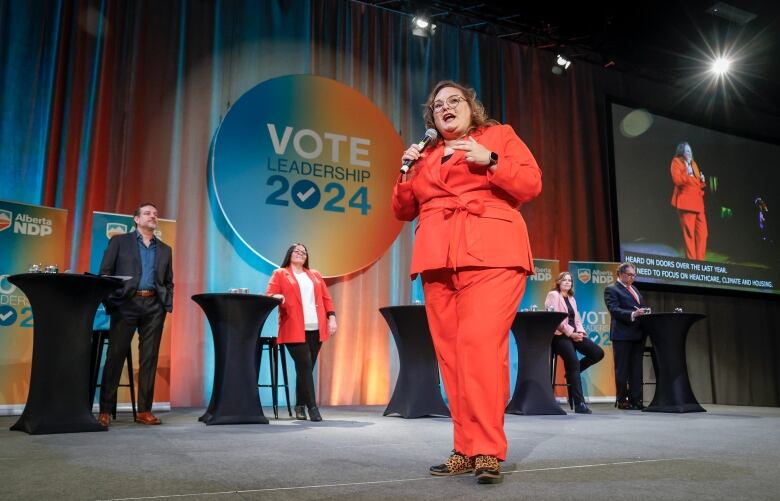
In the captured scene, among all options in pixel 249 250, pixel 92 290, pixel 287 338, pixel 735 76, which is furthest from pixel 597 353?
pixel 735 76

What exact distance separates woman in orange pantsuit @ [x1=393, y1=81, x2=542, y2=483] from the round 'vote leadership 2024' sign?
480 centimetres

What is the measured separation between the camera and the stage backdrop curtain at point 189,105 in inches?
251

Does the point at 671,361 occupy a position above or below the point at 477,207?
below

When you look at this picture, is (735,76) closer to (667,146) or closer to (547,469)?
(667,146)

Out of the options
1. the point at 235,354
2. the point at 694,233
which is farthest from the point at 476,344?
the point at 694,233

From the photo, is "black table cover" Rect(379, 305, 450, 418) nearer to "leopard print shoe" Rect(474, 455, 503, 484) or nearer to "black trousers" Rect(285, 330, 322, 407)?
"black trousers" Rect(285, 330, 322, 407)

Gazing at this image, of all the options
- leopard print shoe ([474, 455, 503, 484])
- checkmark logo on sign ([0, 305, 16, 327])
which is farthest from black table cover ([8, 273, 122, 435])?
leopard print shoe ([474, 455, 503, 484])

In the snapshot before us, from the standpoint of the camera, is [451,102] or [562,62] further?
[562,62]

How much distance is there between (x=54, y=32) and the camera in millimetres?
6477

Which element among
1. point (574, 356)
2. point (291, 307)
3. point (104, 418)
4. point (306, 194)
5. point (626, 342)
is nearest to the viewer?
point (104, 418)

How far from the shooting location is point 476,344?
7.59 ft

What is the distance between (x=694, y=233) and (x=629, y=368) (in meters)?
3.54

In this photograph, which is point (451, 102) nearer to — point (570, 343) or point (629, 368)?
point (570, 343)

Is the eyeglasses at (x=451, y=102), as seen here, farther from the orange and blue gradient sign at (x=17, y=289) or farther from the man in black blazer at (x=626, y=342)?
the man in black blazer at (x=626, y=342)
